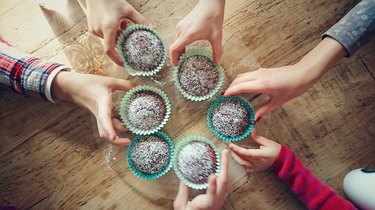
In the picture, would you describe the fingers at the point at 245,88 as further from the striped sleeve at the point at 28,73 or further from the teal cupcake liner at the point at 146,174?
the striped sleeve at the point at 28,73

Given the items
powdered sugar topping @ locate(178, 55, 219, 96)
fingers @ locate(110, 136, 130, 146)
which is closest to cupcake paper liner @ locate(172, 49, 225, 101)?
powdered sugar topping @ locate(178, 55, 219, 96)

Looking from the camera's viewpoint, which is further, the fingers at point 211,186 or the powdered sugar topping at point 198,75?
the powdered sugar topping at point 198,75

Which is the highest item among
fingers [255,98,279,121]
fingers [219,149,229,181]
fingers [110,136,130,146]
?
fingers [110,136,130,146]

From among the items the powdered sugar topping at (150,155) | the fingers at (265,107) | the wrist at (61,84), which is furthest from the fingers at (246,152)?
the wrist at (61,84)

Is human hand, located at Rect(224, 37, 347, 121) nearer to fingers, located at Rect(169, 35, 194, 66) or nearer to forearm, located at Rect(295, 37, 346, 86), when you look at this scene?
forearm, located at Rect(295, 37, 346, 86)

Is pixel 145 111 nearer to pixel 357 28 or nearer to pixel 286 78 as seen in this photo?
pixel 286 78

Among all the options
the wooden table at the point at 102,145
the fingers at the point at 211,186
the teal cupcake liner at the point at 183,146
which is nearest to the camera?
the fingers at the point at 211,186

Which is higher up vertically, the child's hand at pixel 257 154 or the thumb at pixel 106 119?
the thumb at pixel 106 119
